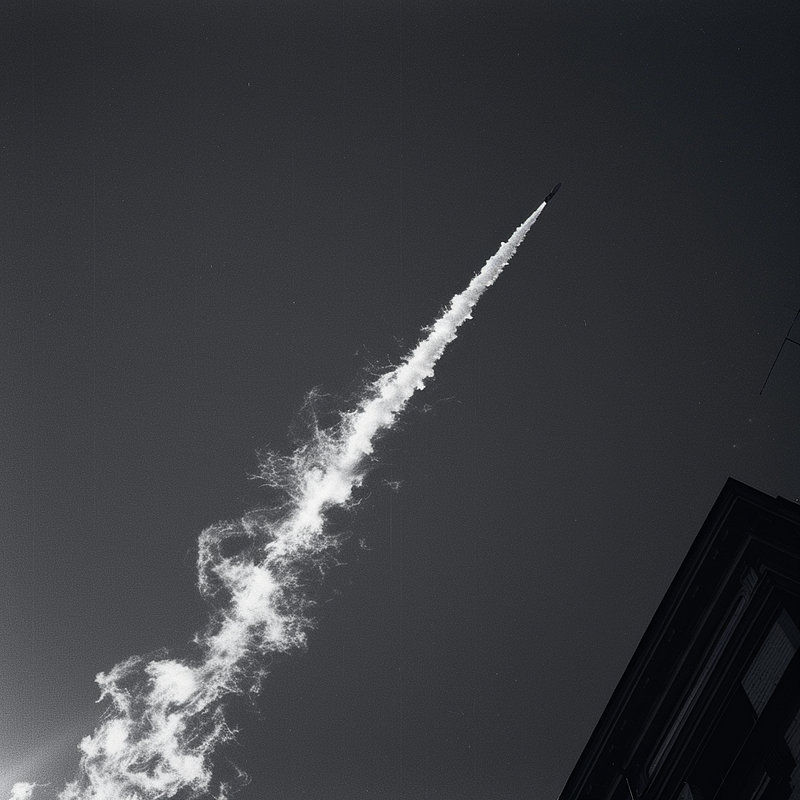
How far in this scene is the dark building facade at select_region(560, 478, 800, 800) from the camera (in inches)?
647

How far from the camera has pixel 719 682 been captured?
17750 mm

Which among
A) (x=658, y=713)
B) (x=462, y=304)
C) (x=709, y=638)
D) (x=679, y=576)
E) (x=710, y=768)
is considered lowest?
(x=710, y=768)

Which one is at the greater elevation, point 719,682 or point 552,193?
point 552,193

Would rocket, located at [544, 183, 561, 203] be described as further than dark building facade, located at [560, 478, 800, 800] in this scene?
Yes

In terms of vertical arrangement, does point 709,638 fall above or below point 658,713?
above

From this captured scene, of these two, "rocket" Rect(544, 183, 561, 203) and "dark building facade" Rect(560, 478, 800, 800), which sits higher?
"rocket" Rect(544, 183, 561, 203)

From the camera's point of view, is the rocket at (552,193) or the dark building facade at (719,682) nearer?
the dark building facade at (719,682)

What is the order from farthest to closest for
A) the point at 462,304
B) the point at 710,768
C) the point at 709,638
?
the point at 462,304
the point at 709,638
the point at 710,768

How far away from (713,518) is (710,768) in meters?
6.04

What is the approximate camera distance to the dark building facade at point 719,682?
16.4m

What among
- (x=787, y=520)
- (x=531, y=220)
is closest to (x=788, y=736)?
(x=787, y=520)

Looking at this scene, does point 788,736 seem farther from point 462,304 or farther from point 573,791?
point 462,304

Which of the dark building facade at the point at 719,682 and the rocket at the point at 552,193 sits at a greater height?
the rocket at the point at 552,193

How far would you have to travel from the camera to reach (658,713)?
62.5 feet
